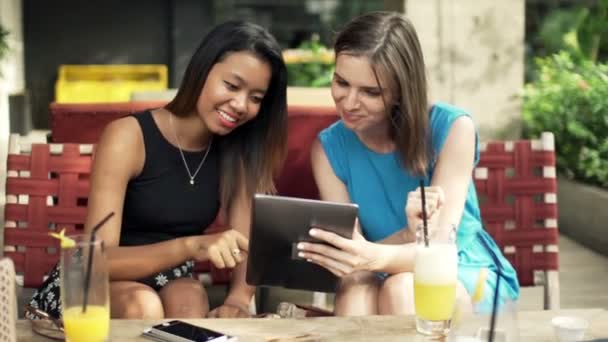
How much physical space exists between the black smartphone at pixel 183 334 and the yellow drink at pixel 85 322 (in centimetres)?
14

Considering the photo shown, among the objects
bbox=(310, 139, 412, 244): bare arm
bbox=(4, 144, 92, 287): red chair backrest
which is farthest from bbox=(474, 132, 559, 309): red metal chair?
bbox=(4, 144, 92, 287): red chair backrest

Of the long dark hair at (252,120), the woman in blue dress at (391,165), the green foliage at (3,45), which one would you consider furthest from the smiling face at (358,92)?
the green foliage at (3,45)

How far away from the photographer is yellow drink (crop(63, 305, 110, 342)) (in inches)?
55.5

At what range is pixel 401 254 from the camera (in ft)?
6.62

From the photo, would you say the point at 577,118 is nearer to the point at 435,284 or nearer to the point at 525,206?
the point at 525,206

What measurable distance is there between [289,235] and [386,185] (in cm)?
55

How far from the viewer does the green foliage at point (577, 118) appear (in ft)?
16.6

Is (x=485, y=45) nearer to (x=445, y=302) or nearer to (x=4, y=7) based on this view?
(x=445, y=302)

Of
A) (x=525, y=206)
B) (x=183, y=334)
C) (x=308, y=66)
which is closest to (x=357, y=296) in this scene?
(x=183, y=334)

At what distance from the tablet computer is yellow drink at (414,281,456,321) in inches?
10.8

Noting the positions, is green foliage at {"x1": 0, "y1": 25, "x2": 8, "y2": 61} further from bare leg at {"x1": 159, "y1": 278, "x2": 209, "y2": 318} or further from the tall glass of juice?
the tall glass of juice

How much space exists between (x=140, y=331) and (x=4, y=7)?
9.45 meters

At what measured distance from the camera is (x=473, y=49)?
16.9 ft

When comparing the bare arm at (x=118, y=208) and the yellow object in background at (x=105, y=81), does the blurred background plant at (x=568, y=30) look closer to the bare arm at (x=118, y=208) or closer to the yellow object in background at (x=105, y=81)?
the bare arm at (x=118, y=208)
